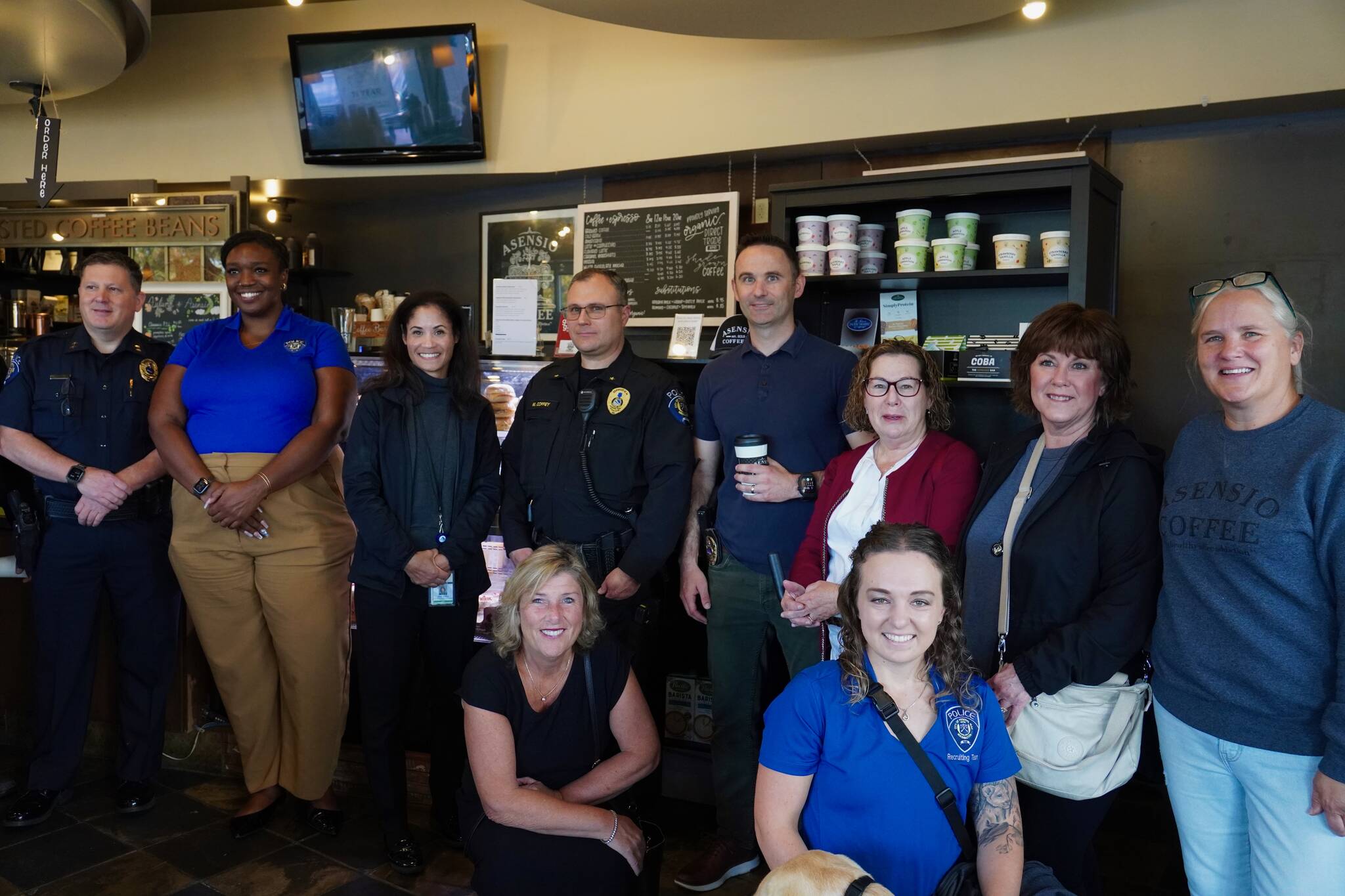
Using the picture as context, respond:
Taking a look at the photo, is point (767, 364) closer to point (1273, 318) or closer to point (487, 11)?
point (1273, 318)

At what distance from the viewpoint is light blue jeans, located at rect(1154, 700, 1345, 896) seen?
172 centimetres

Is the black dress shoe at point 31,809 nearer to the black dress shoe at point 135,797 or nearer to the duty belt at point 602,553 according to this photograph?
the black dress shoe at point 135,797

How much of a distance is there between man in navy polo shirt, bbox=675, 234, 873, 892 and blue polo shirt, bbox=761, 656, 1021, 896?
3.20ft

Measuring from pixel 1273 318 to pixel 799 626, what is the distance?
139 centimetres

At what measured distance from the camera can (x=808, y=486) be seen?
9.12ft

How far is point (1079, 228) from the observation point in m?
3.25

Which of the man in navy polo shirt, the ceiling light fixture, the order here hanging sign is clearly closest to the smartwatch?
the man in navy polo shirt

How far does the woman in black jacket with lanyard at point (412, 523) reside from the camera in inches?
116

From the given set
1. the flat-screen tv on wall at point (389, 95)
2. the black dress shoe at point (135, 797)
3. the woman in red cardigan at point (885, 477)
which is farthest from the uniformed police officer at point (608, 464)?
the flat-screen tv on wall at point (389, 95)

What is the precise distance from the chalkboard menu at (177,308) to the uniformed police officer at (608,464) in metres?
3.18

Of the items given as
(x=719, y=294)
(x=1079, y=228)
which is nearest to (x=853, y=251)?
(x=1079, y=228)

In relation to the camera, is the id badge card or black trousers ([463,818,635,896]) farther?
the id badge card

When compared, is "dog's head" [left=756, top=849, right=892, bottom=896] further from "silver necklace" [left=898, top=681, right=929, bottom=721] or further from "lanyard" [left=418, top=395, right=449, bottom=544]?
"lanyard" [left=418, top=395, right=449, bottom=544]

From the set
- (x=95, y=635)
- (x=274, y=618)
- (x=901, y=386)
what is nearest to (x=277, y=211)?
(x=95, y=635)
